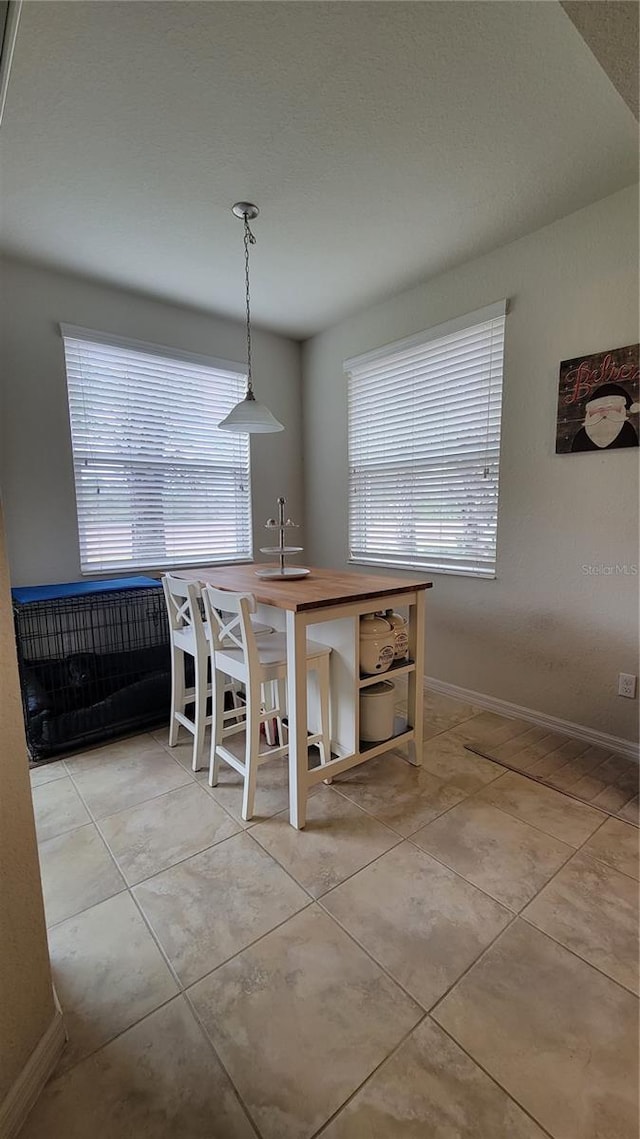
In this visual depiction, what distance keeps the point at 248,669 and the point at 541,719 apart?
1.80 metres

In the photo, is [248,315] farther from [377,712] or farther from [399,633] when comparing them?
[377,712]

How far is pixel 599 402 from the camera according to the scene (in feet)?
7.18

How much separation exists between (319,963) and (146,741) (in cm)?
159

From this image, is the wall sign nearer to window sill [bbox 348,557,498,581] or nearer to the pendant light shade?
window sill [bbox 348,557,498,581]

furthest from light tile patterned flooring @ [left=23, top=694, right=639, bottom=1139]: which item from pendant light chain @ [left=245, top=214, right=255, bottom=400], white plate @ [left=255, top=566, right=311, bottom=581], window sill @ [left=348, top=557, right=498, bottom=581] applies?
pendant light chain @ [left=245, top=214, right=255, bottom=400]

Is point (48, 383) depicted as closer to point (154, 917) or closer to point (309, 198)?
point (309, 198)

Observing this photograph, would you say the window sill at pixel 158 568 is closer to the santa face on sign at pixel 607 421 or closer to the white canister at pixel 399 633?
the white canister at pixel 399 633

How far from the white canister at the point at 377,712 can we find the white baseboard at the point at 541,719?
0.99 meters

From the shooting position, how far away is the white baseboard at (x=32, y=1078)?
853 mm

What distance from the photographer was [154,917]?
1354 mm

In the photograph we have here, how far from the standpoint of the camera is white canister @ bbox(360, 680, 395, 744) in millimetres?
2033

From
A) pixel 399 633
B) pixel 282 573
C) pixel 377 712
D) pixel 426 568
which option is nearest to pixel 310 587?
pixel 282 573

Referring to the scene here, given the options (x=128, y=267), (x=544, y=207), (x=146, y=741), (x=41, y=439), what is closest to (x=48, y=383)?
(x=41, y=439)

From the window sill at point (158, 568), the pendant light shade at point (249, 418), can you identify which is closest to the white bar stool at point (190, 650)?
the window sill at point (158, 568)
